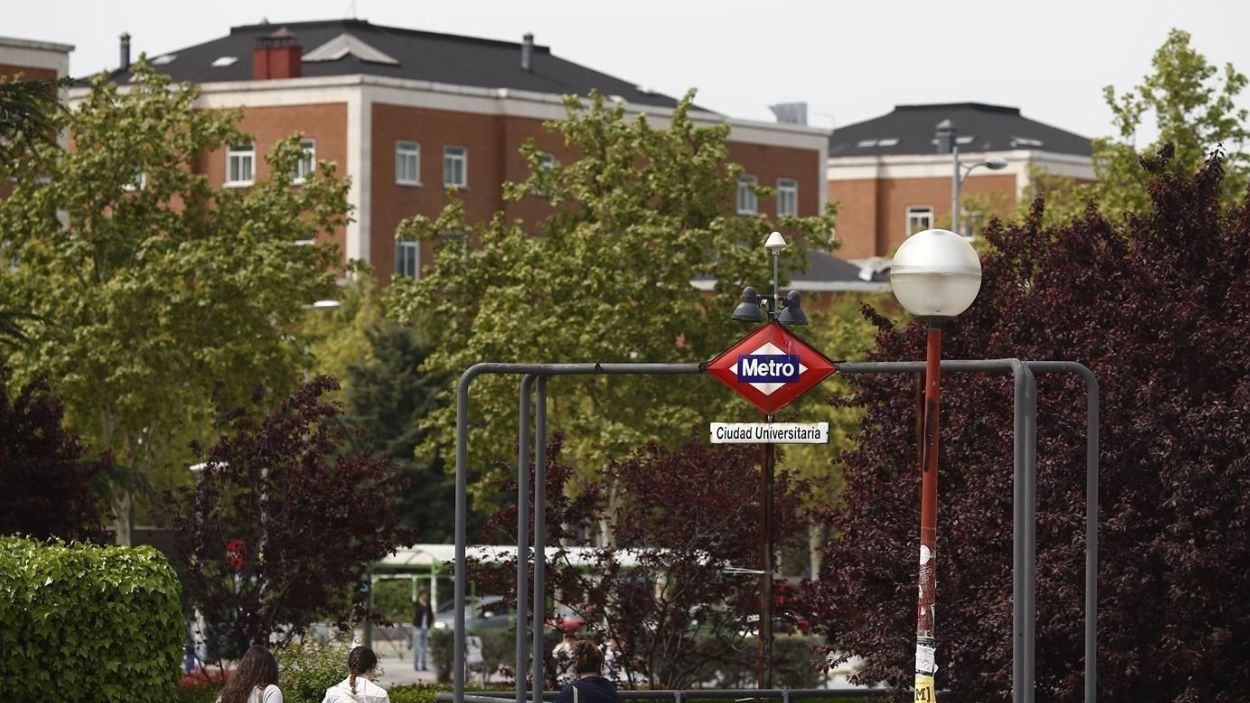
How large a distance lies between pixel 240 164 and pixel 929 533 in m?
74.0

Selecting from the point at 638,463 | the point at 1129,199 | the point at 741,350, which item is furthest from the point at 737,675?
the point at 741,350

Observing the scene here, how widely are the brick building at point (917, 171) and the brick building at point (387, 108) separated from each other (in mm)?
16936

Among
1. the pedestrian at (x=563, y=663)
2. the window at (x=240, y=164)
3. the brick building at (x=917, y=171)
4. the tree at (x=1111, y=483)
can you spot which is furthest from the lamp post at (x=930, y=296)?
the brick building at (x=917, y=171)

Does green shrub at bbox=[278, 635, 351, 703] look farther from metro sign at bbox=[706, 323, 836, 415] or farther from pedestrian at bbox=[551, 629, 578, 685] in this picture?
metro sign at bbox=[706, 323, 836, 415]

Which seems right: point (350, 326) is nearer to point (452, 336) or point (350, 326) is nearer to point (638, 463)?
point (452, 336)

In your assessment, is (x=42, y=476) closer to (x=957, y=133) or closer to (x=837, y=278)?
(x=837, y=278)

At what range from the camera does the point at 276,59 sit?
85.6 meters

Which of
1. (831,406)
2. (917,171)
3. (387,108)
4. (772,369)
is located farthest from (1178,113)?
(917,171)

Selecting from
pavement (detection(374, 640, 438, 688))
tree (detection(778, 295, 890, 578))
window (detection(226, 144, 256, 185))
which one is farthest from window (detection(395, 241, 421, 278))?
pavement (detection(374, 640, 438, 688))

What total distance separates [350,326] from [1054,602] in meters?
49.5

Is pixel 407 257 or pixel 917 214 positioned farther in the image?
pixel 917 214

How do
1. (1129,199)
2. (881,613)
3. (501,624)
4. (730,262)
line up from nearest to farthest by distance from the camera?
1. (881,613)
2. (1129,199)
3. (730,262)
4. (501,624)

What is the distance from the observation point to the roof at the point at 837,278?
277 feet

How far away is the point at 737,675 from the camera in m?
31.6
